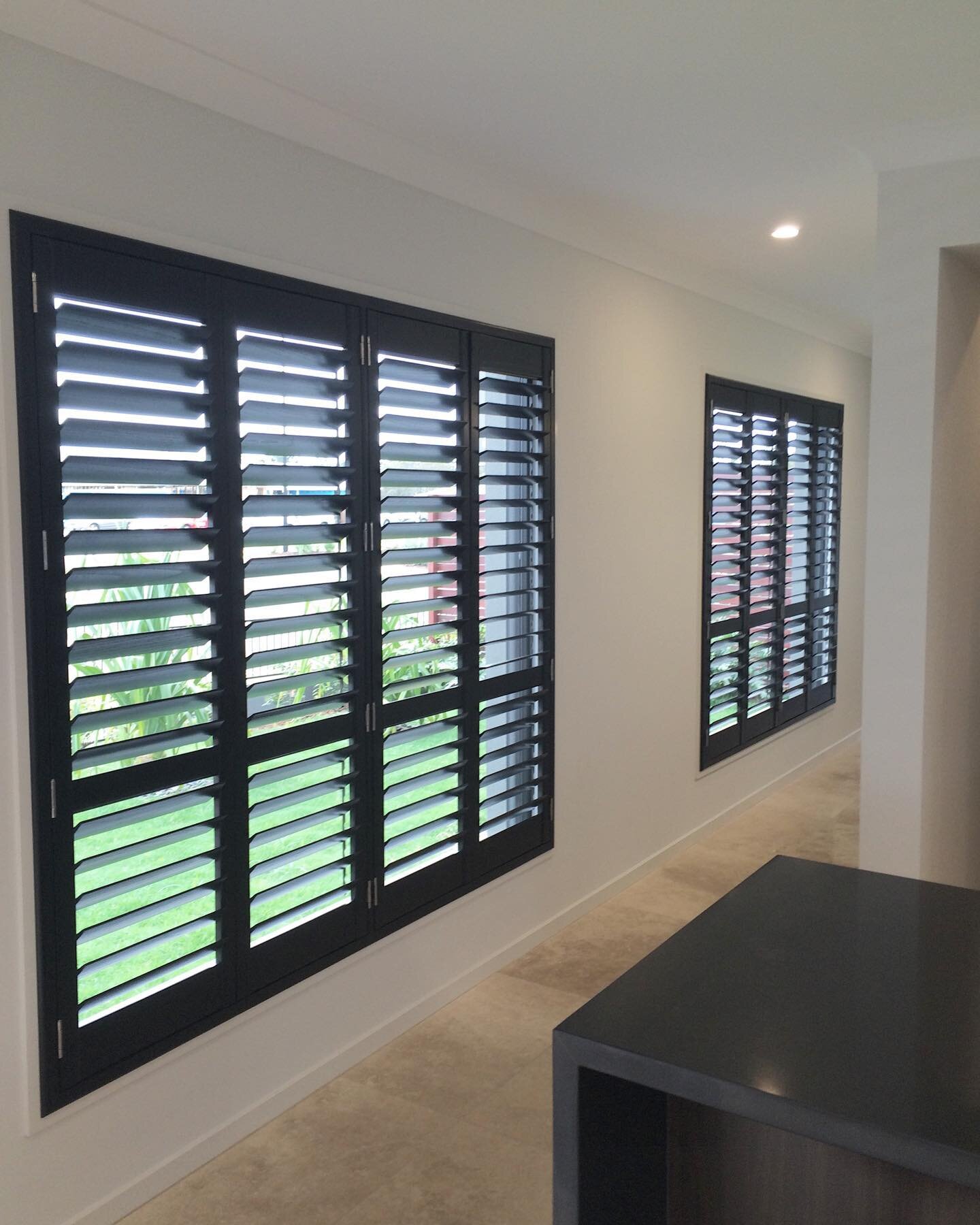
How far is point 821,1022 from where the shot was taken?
1.33 metres

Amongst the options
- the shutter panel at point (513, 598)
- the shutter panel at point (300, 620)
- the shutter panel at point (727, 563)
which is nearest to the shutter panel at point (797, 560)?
the shutter panel at point (727, 563)

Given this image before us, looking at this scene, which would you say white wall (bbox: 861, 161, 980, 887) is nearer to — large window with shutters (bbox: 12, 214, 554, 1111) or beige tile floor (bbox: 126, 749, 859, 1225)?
beige tile floor (bbox: 126, 749, 859, 1225)

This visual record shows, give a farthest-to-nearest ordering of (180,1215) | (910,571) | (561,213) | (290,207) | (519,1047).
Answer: (561,213)
(910,571)
(519,1047)
(290,207)
(180,1215)

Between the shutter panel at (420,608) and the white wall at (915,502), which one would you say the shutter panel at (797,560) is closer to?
the white wall at (915,502)

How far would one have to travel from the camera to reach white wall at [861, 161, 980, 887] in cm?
316

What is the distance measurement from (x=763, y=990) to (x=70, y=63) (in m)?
2.16

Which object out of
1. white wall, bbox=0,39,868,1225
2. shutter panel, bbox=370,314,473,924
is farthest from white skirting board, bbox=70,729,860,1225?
shutter panel, bbox=370,314,473,924

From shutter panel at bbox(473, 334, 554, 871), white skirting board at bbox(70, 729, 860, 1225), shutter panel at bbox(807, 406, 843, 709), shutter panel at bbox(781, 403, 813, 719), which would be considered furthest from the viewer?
shutter panel at bbox(807, 406, 843, 709)

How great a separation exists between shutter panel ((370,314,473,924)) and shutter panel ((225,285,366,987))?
0.12 metres

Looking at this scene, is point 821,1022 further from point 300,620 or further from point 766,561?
point 766,561

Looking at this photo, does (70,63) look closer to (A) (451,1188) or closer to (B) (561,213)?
(B) (561,213)

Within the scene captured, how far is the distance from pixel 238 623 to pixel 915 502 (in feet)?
6.82

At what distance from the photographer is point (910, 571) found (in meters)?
3.25

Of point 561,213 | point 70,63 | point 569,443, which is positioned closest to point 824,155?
point 561,213
